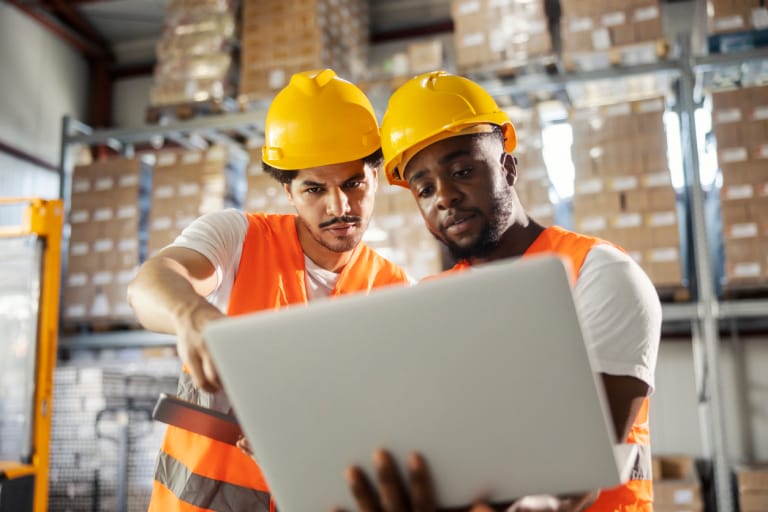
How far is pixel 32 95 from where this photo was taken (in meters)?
8.30

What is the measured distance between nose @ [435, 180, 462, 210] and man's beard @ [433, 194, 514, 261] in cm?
9

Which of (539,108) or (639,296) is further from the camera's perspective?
(539,108)

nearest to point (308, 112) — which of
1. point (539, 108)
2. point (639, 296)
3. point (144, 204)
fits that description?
point (639, 296)

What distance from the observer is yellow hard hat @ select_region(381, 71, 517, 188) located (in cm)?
192

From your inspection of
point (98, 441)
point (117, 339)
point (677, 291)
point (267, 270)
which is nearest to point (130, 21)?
point (117, 339)

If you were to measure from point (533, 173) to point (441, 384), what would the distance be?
466cm

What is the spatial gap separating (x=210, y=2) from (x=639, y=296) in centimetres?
612

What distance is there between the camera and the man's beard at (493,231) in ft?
6.31

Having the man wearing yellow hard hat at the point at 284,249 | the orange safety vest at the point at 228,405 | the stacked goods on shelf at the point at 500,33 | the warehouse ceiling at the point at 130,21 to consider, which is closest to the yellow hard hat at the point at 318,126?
the man wearing yellow hard hat at the point at 284,249

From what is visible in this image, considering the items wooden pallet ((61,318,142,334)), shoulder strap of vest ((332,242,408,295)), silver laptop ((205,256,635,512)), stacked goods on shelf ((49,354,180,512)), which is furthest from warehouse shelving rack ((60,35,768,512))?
silver laptop ((205,256,635,512))

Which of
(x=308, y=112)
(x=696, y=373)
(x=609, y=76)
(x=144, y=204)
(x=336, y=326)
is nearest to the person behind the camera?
(x=336, y=326)

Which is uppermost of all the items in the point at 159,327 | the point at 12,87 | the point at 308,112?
the point at 12,87

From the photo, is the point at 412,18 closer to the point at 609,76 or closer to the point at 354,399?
the point at 609,76

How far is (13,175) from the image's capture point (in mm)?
7906
